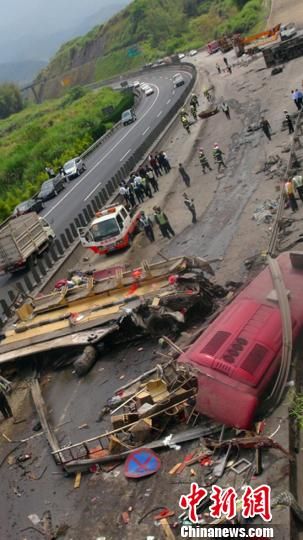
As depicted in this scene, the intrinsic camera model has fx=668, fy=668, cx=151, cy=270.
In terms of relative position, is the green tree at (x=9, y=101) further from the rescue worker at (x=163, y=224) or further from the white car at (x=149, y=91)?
the rescue worker at (x=163, y=224)

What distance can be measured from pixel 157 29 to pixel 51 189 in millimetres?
120130

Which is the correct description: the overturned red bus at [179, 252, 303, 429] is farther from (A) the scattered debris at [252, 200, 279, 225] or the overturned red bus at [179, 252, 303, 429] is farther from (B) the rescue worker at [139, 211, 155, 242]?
(B) the rescue worker at [139, 211, 155, 242]

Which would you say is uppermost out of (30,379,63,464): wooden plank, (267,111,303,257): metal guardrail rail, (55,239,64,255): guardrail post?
(267,111,303,257): metal guardrail rail

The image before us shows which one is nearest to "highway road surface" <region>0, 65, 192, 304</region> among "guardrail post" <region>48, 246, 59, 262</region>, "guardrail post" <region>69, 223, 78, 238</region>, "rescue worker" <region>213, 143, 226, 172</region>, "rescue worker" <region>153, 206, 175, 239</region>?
"guardrail post" <region>48, 246, 59, 262</region>

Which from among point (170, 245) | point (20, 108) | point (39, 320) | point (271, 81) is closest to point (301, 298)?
point (39, 320)

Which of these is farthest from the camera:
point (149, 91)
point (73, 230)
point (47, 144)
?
point (149, 91)

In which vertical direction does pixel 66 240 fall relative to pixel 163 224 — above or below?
below

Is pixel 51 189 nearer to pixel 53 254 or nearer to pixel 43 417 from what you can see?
pixel 53 254

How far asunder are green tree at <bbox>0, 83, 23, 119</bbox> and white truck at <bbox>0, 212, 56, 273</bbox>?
136444 mm

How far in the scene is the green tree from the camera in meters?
164

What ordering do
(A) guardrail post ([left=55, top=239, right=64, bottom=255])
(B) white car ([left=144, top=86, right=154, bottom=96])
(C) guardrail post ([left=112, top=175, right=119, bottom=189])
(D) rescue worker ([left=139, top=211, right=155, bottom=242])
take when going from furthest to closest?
1. (B) white car ([left=144, top=86, right=154, bottom=96])
2. (C) guardrail post ([left=112, top=175, right=119, bottom=189])
3. (A) guardrail post ([left=55, top=239, right=64, bottom=255])
4. (D) rescue worker ([left=139, top=211, right=155, bottom=242])

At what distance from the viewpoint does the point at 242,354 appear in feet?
46.3

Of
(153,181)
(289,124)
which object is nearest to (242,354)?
(289,124)

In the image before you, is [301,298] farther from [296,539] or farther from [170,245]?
[170,245]
